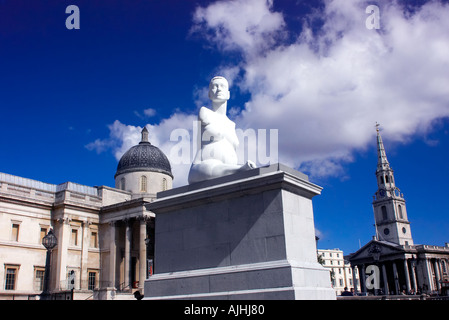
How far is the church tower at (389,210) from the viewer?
116 m

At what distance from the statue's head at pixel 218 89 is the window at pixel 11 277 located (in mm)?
40141

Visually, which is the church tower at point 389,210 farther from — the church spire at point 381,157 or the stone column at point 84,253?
the stone column at point 84,253

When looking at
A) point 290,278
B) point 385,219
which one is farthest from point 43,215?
point 385,219

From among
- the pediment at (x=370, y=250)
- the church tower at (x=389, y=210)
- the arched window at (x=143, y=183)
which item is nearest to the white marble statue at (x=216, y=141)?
the arched window at (x=143, y=183)

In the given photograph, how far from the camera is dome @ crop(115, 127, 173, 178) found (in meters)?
56.6

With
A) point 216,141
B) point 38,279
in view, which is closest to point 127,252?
point 38,279

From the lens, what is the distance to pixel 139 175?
56.0 metres

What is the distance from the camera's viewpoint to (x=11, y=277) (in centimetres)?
4372

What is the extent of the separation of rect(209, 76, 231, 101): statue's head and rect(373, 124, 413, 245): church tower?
11333 cm

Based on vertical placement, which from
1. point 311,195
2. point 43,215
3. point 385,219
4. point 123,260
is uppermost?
point 385,219

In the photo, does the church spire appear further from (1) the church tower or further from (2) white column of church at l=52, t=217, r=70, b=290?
(2) white column of church at l=52, t=217, r=70, b=290
